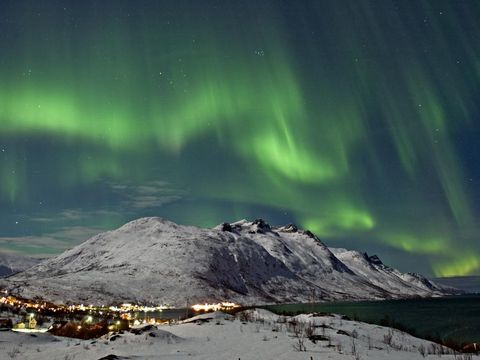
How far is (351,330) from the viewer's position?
84.1 feet

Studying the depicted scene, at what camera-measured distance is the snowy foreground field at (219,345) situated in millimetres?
17750

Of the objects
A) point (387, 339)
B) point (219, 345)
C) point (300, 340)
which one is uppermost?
point (300, 340)

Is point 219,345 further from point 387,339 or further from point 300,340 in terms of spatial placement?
point 387,339

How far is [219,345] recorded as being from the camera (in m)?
19.9

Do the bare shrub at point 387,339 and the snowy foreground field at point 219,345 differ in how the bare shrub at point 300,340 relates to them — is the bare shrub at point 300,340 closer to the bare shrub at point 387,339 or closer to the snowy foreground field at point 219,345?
the snowy foreground field at point 219,345

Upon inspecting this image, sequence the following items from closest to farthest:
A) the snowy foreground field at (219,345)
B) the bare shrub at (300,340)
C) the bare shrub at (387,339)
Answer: the snowy foreground field at (219,345)
the bare shrub at (300,340)
the bare shrub at (387,339)

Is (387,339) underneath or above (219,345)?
underneath

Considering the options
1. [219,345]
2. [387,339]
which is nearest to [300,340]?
[219,345]

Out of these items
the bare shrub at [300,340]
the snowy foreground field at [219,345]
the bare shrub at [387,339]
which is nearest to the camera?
the snowy foreground field at [219,345]

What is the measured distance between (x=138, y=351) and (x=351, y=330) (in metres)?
13.0

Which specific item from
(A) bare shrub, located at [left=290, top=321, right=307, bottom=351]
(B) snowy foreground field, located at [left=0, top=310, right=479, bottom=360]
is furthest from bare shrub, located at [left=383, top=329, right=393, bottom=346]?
(A) bare shrub, located at [left=290, top=321, right=307, bottom=351]

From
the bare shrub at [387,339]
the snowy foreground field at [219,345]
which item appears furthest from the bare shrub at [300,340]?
the bare shrub at [387,339]

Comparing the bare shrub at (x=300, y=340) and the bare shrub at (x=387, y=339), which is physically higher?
the bare shrub at (x=300, y=340)

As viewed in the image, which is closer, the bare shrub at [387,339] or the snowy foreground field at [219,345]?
the snowy foreground field at [219,345]
